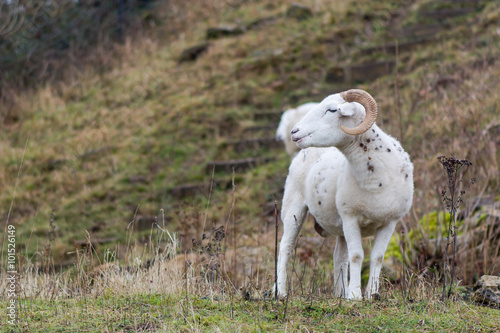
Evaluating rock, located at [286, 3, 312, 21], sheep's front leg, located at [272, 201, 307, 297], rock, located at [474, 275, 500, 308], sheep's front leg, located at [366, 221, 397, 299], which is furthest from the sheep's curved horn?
rock, located at [286, 3, 312, 21]

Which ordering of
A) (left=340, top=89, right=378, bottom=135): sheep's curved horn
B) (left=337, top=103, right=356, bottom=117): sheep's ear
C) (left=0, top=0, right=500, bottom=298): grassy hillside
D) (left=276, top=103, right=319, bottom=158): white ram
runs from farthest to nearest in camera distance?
(left=0, top=0, right=500, bottom=298): grassy hillside < (left=276, top=103, right=319, bottom=158): white ram < (left=337, top=103, right=356, bottom=117): sheep's ear < (left=340, top=89, right=378, bottom=135): sheep's curved horn

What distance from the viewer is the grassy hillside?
10.3 m

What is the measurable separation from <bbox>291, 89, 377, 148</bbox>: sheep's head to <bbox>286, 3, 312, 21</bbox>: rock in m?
13.9

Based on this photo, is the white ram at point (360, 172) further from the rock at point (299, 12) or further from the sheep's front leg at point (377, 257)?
the rock at point (299, 12)

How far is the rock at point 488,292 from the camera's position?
14.9 feet

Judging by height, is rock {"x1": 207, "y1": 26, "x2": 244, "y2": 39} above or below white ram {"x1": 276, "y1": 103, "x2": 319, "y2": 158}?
above

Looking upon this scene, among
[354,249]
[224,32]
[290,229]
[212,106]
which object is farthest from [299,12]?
[354,249]

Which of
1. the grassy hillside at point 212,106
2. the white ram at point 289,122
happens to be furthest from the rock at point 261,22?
the white ram at point 289,122

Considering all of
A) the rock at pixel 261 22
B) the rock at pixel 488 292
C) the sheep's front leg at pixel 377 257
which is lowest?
the rock at pixel 488 292

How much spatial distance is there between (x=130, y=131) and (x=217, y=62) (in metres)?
3.80

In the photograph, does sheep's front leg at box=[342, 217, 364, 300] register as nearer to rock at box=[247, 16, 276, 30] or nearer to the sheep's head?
the sheep's head

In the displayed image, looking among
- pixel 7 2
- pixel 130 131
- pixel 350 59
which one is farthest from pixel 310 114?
pixel 7 2

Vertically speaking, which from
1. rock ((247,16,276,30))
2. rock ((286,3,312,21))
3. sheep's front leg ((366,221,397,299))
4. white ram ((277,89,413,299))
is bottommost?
sheep's front leg ((366,221,397,299))

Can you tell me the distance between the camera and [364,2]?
694 inches
